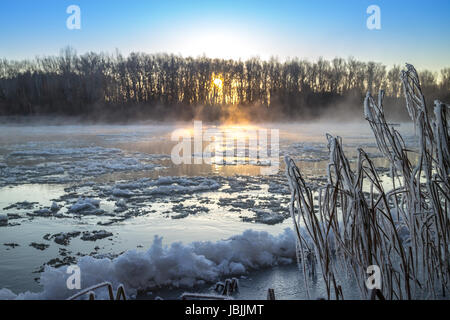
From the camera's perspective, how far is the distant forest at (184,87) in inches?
→ 1847

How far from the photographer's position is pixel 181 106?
1966 inches

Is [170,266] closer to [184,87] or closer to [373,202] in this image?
[373,202]

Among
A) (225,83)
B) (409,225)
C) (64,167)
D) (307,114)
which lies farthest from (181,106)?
(409,225)

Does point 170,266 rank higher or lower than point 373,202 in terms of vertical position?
lower

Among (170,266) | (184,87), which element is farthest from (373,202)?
(184,87)

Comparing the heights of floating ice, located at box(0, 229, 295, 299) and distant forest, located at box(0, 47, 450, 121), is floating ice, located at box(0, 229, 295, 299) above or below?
below

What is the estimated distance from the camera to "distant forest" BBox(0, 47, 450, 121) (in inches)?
1847

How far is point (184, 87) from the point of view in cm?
5550

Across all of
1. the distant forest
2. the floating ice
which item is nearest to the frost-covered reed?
the floating ice

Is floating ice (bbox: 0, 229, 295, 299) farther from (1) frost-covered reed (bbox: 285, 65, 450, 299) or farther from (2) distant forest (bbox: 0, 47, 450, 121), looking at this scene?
(2) distant forest (bbox: 0, 47, 450, 121)

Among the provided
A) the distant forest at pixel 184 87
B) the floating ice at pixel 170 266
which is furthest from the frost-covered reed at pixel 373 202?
the distant forest at pixel 184 87

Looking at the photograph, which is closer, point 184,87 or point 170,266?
point 170,266
